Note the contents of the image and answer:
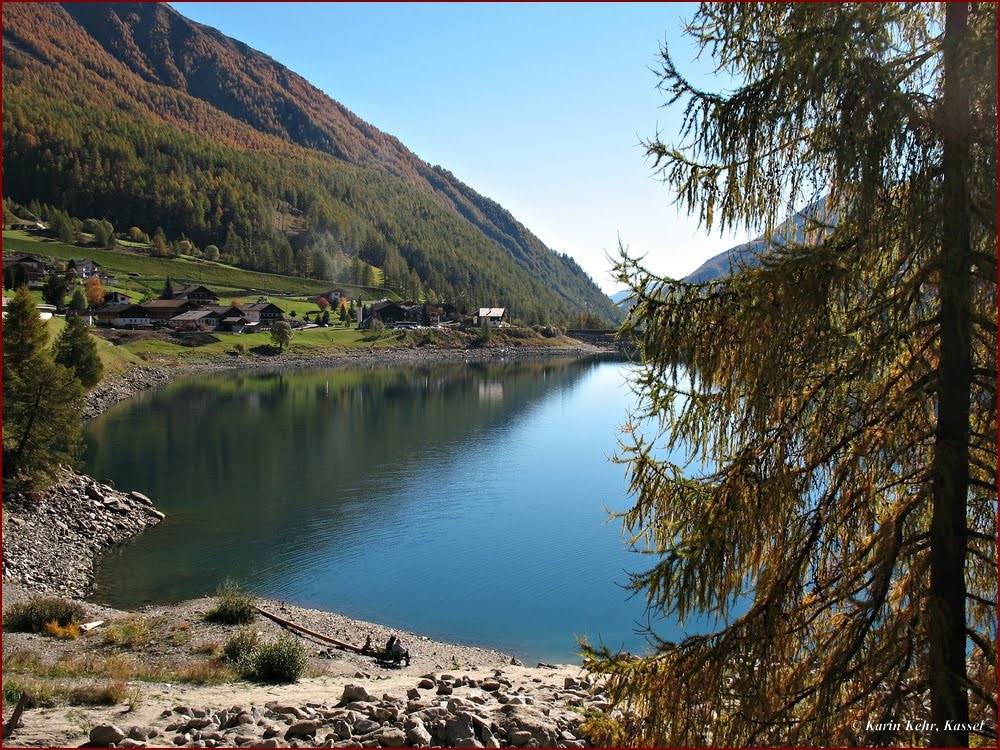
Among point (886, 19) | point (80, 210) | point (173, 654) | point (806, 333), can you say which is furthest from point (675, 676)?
point (80, 210)

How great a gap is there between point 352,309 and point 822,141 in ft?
492

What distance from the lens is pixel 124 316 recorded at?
111 metres

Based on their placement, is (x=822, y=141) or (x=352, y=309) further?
(x=352, y=309)

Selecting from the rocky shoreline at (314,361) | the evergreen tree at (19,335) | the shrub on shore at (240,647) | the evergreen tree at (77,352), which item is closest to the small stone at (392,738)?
the shrub on shore at (240,647)

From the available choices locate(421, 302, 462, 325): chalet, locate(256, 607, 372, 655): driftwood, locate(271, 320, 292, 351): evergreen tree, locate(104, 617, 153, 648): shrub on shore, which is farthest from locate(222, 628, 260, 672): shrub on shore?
locate(421, 302, 462, 325): chalet

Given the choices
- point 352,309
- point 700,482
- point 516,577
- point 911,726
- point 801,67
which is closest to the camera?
point 911,726

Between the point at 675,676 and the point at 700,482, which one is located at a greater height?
the point at 700,482

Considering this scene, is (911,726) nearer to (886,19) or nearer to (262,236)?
(886,19)

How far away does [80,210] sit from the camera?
195 m

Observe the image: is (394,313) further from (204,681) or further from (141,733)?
(141,733)

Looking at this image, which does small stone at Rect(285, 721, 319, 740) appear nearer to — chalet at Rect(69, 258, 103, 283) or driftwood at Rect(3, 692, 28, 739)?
driftwood at Rect(3, 692, 28, 739)

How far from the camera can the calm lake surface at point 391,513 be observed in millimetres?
23406

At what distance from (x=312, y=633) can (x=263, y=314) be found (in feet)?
382

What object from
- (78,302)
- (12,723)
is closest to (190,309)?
(78,302)
